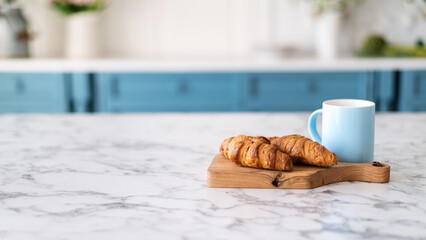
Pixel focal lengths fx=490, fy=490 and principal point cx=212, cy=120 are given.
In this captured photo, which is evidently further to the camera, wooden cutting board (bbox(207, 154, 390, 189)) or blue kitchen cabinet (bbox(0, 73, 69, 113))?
blue kitchen cabinet (bbox(0, 73, 69, 113))

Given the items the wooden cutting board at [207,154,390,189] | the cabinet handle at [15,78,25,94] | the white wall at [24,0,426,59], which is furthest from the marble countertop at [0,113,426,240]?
the white wall at [24,0,426,59]

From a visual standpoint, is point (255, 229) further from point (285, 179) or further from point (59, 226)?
point (59, 226)

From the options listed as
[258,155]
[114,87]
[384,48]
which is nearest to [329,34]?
[384,48]

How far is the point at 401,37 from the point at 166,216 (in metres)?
2.95

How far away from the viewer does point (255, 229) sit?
0.70m

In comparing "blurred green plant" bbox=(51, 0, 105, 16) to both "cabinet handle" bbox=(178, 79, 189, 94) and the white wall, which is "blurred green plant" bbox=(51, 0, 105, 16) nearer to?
the white wall

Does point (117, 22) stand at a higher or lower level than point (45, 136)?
higher

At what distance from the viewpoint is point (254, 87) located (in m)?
2.88

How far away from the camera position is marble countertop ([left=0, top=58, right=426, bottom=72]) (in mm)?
2807

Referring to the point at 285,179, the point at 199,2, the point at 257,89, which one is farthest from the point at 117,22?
the point at 285,179

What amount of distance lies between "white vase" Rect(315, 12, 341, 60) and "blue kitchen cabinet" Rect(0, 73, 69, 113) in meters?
1.62

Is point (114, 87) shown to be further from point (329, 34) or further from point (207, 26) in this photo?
point (329, 34)

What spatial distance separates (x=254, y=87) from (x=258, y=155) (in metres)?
2.02

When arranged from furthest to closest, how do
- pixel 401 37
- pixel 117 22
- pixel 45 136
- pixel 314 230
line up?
pixel 117 22, pixel 401 37, pixel 45 136, pixel 314 230
